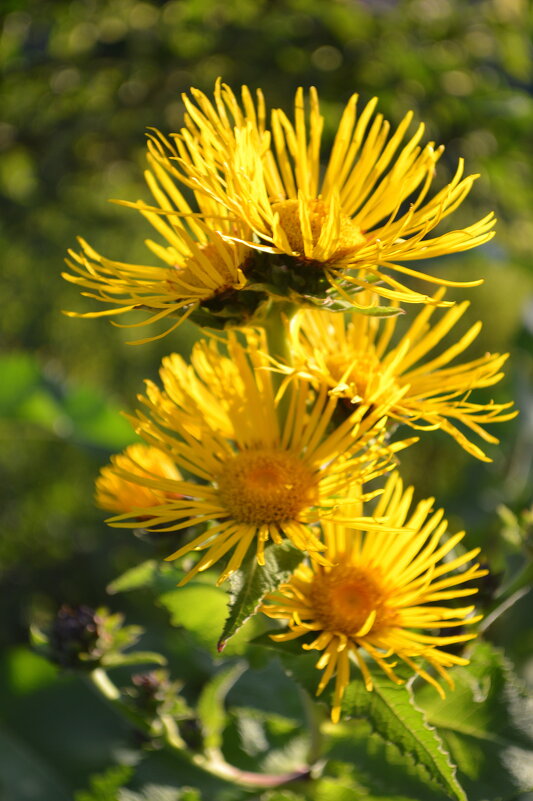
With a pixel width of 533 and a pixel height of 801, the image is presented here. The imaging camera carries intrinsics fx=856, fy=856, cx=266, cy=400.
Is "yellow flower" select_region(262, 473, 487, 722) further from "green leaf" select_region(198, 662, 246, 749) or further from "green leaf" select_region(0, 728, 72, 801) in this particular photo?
"green leaf" select_region(0, 728, 72, 801)

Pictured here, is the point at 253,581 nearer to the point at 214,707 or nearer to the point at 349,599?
the point at 349,599

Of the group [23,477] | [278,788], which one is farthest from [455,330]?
[278,788]

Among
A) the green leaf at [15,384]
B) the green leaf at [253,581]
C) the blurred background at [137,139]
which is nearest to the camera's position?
the green leaf at [253,581]

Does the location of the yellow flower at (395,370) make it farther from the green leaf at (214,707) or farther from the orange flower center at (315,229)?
the green leaf at (214,707)

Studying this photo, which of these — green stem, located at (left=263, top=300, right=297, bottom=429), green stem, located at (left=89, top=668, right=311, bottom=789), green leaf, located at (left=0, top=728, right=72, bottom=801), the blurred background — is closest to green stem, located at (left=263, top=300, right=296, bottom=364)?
green stem, located at (left=263, top=300, right=297, bottom=429)

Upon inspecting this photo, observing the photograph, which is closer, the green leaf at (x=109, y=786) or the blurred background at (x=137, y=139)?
the green leaf at (x=109, y=786)

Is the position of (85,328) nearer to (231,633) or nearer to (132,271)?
(132,271)

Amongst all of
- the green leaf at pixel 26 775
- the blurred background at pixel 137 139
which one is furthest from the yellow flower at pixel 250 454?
the blurred background at pixel 137 139
